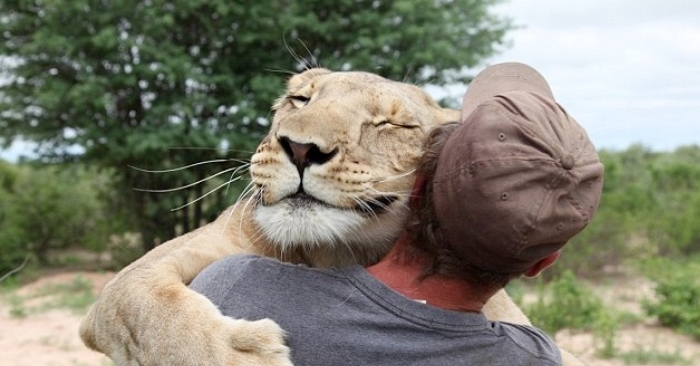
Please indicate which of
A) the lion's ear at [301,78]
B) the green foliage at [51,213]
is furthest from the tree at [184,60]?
the lion's ear at [301,78]

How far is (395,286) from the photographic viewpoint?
1.95 meters

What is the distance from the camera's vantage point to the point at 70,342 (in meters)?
9.34

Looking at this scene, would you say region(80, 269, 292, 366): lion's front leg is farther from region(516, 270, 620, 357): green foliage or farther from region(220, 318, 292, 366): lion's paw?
region(516, 270, 620, 357): green foliage

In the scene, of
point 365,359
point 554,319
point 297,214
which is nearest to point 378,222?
point 297,214

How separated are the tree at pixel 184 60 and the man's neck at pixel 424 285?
10.8 m

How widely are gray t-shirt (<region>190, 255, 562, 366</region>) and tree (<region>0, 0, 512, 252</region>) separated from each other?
10.8 metres

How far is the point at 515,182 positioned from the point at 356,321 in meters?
0.46

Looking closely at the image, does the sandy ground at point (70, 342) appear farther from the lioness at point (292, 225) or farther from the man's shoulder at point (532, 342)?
the man's shoulder at point (532, 342)

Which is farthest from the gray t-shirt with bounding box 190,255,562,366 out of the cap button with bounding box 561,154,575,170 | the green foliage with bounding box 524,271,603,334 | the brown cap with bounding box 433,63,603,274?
the green foliage with bounding box 524,271,603,334

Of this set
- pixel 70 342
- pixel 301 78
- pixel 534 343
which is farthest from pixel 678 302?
pixel 534 343

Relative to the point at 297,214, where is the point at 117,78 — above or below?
below

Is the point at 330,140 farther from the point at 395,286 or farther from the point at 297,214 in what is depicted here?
the point at 395,286

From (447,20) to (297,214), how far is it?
1179 cm

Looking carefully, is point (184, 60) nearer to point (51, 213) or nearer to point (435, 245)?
point (51, 213)
